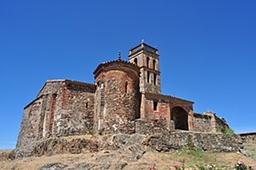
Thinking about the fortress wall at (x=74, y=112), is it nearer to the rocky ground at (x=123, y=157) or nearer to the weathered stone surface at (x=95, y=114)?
the weathered stone surface at (x=95, y=114)

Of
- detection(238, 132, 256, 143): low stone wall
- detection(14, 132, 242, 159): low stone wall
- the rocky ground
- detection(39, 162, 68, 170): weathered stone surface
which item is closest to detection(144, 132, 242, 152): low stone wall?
detection(14, 132, 242, 159): low stone wall

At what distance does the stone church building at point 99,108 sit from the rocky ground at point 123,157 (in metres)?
1.55

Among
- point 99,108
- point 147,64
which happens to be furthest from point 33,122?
point 147,64

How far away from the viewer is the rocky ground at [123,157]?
1359 centimetres

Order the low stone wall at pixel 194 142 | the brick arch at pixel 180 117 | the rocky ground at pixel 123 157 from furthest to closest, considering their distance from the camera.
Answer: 1. the brick arch at pixel 180 117
2. the low stone wall at pixel 194 142
3. the rocky ground at pixel 123 157

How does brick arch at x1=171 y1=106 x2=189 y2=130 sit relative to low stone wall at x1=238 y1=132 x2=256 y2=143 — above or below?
above

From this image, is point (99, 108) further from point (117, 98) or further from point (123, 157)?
point (123, 157)

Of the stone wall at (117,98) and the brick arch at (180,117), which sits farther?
the brick arch at (180,117)

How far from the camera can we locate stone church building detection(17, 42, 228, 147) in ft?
63.3

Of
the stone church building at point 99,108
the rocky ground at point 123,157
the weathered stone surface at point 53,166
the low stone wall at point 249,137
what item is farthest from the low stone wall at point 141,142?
the low stone wall at point 249,137

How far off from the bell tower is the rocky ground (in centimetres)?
2170

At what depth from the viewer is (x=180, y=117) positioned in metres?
27.0

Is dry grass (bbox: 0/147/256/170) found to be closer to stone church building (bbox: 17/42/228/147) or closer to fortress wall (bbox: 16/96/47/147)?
stone church building (bbox: 17/42/228/147)

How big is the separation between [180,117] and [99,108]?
11.0m
